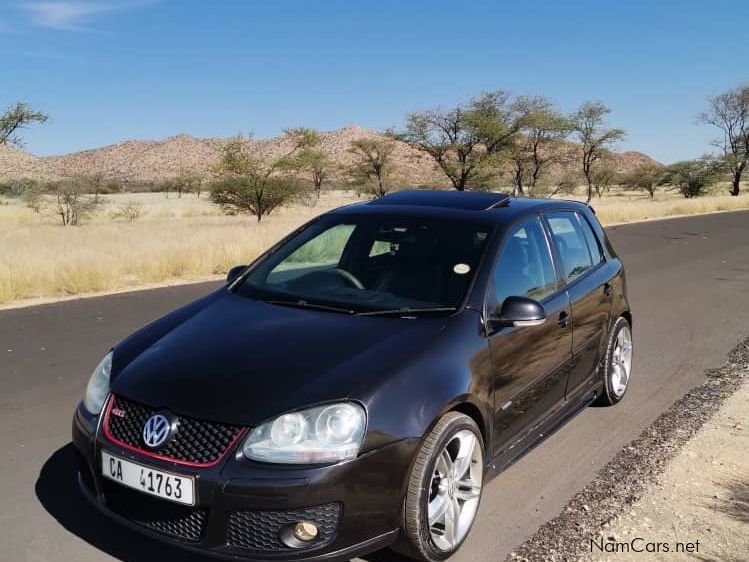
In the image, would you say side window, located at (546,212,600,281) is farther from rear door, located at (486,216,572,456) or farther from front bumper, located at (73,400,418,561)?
front bumper, located at (73,400,418,561)

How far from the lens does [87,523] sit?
338 cm

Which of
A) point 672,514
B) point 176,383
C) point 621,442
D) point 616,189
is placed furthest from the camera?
point 616,189

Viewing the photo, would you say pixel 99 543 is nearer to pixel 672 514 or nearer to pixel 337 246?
pixel 337 246

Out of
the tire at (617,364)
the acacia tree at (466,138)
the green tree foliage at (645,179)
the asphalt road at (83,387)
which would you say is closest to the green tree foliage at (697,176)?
the green tree foliage at (645,179)

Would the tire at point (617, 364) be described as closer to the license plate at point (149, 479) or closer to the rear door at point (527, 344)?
the rear door at point (527, 344)

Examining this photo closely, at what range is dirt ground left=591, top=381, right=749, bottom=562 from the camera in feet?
10.5

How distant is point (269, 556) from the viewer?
2639mm

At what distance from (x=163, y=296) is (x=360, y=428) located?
8.32 m

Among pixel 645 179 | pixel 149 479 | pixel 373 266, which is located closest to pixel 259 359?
pixel 149 479

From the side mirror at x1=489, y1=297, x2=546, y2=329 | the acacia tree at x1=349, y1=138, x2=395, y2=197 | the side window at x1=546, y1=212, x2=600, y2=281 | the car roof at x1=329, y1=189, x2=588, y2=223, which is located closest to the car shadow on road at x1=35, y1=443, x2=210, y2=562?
the side mirror at x1=489, y1=297, x2=546, y2=329

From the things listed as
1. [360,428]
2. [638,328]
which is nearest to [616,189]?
[638,328]

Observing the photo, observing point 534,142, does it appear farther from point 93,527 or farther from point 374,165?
point 93,527

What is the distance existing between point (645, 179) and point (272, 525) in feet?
282

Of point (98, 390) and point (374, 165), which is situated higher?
point (374, 165)
